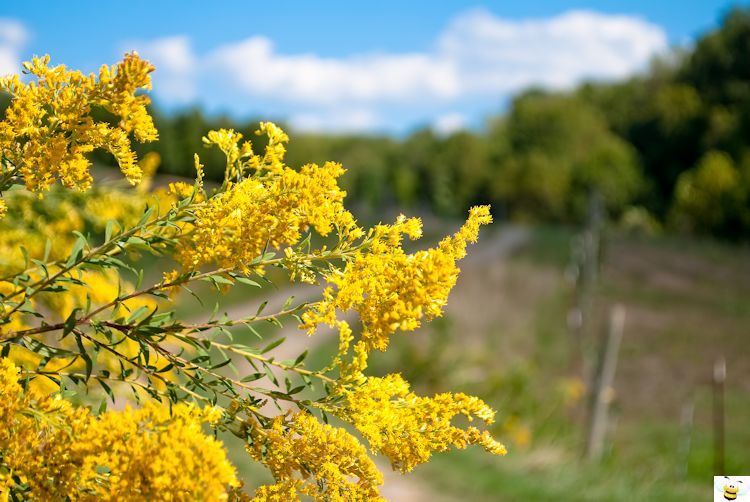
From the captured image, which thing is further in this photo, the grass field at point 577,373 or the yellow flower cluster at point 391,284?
the grass field at point 577,373

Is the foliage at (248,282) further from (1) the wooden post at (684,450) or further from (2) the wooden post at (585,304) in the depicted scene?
(2) the wooden post at (585,304)

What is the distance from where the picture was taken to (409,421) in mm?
1620

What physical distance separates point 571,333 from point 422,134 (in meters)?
46.8

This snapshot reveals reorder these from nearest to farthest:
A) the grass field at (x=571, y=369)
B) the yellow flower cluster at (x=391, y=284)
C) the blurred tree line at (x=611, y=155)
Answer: the yellow flower cluster at (x=391, y=284)
the grass field at (x=571, y=369)
the blurred tree line at (x=611, y=155)

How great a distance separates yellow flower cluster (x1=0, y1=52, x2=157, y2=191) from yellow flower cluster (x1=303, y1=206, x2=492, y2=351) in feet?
1.71

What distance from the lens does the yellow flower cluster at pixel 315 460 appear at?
1582 mm

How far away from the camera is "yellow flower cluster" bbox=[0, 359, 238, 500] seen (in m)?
1.28

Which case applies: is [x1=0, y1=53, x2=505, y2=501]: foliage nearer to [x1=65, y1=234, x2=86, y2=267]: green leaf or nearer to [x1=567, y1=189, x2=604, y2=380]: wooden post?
[x1=65, y1=234, x2=86, y2=267]: green leaf

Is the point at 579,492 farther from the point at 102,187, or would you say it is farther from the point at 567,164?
the point at 567,164

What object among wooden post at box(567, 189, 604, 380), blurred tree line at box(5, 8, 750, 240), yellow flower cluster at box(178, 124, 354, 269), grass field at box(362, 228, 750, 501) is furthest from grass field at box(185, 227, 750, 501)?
blurred tree line at box(5, 8, 750, 240)

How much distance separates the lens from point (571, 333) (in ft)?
63.0

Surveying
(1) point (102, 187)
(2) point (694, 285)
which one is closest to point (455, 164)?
(2) point (694, 285)

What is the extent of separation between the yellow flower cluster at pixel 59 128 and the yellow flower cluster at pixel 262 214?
212mm

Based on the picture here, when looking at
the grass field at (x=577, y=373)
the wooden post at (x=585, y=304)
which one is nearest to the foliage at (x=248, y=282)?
the grass field at (x=577, y=373)
